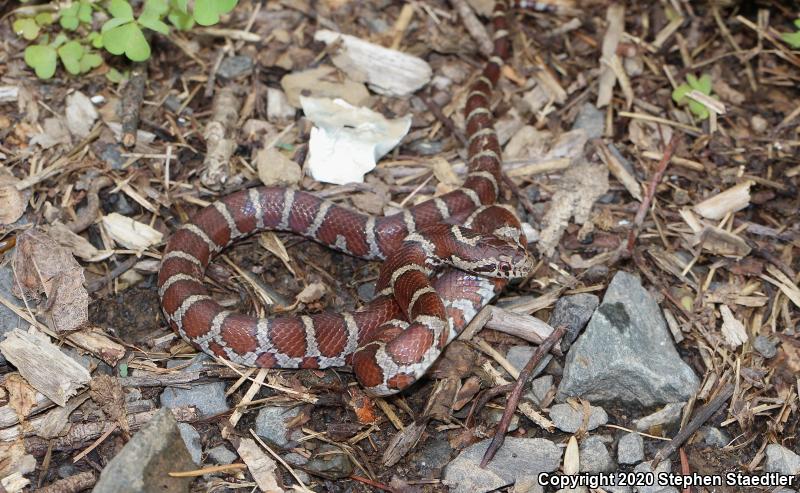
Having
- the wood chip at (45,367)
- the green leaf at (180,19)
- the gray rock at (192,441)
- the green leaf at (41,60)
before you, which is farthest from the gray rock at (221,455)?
the green leaf at (180,19)

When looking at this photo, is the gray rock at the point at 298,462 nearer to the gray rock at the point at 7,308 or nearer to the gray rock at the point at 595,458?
the gray rock at the point at 595,458

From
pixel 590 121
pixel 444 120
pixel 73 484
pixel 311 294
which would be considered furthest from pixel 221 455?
pixel 590 121

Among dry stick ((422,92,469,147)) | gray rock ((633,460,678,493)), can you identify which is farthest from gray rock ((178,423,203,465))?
dry stick ((422,92,469,147))

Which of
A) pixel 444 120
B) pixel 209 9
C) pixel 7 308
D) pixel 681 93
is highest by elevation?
pixel 209 9

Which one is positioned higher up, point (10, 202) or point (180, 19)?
point (180, 19)

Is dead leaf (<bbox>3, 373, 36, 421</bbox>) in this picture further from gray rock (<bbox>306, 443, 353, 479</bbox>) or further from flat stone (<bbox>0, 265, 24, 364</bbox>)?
A: gray rock (<bbox>306, 443, 353, 479</bbox>)

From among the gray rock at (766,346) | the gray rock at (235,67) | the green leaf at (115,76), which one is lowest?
the gray rock at (766,346)

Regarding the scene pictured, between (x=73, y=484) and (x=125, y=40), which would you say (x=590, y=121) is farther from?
(x=73, y=484)

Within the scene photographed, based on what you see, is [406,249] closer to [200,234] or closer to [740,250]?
[200,234]
